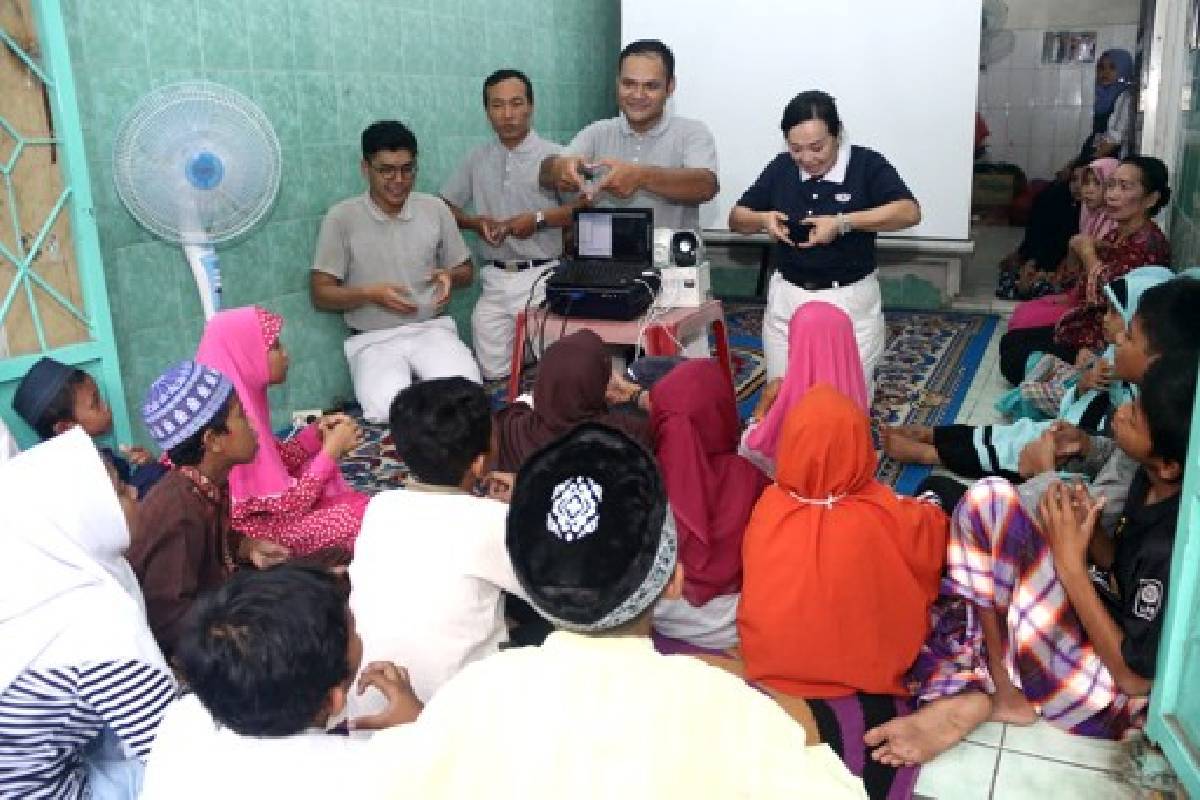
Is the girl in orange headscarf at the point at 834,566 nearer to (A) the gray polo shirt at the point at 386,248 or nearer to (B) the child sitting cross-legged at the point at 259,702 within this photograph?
(B) the child sitting cross-legged at the point at 259,702

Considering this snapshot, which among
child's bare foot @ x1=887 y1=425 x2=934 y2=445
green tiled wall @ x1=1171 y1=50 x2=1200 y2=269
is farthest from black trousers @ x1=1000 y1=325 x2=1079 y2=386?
child's bare foot @ x1=887 y1=425 x2=934 y2=445

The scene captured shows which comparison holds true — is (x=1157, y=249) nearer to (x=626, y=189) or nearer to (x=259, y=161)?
(x=626, y=189)

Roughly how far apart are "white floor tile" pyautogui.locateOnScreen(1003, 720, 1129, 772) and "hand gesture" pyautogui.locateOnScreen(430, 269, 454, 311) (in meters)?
2.73

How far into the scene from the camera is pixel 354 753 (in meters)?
1.19

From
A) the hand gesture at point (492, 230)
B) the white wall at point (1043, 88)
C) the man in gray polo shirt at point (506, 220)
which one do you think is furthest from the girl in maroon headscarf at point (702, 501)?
the white wall at point (1043, 88)

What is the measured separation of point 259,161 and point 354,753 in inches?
92.2

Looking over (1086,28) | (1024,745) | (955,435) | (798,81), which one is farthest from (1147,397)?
(1086,28)

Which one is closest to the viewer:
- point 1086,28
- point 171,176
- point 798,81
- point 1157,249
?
point 171,176

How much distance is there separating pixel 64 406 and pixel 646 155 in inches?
89.3

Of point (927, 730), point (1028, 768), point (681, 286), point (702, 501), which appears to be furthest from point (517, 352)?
point (1028, 768)

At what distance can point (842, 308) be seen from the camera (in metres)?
3.11

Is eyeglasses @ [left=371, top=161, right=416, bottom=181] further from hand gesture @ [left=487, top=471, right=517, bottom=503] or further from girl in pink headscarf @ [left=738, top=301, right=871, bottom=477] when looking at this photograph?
hand gesture @ [left=487, top=471, right=517, bottom=503]

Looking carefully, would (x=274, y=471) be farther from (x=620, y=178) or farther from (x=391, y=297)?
(x=620, y=178)

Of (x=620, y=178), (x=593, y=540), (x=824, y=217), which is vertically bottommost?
(x=593, y=540)
